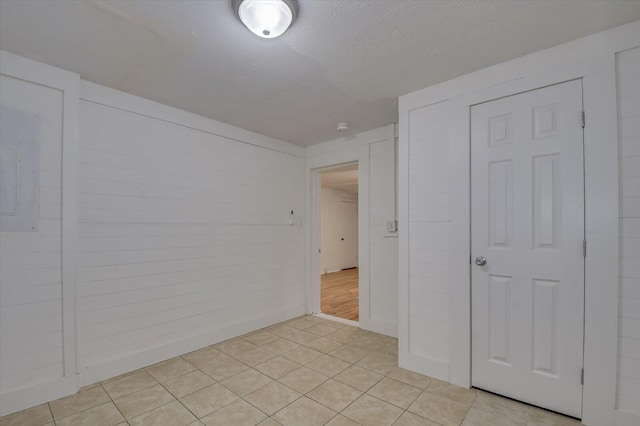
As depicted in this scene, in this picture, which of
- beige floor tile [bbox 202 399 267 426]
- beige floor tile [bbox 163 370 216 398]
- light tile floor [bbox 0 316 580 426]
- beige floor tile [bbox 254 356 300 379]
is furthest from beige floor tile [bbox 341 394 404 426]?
beige floor tile [bbox 163 370 216 398]

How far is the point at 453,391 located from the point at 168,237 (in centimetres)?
295

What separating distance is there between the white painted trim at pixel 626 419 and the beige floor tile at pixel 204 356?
9.95 ft

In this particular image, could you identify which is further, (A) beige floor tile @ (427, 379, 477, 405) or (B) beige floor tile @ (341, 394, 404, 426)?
(A) beige floor tile @ (427, 379, 477, 405)

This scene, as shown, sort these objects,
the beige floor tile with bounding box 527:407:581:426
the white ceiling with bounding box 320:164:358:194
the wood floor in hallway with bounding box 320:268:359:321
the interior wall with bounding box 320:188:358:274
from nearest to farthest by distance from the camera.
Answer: the beige floor tile with bounding box 527:407:581:426 → the wood floor in hallway with bounding box 320:268:359:321 → the white ceiling with bounding box 320:164:358:194 → the interior wall with bounding box 320:188:358:274

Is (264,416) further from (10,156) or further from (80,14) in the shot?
(80,14)

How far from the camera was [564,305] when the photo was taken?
6.41 feet

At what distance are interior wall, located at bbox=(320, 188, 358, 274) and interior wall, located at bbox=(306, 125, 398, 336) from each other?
4144mm

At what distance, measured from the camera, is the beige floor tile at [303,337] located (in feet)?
10.6

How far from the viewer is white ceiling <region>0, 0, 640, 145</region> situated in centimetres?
163

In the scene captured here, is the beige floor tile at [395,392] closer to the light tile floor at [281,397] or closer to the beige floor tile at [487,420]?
the light tile floor at [281,397]

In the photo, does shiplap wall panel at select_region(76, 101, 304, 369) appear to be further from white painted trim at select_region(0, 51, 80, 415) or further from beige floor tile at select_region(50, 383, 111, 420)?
beige floor tile at select_region(50, 383, 111, 420)

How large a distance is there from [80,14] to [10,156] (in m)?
1.19

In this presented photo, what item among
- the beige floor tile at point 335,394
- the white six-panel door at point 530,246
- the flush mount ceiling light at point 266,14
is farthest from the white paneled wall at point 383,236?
the flush mount ceiling light at point 266,14

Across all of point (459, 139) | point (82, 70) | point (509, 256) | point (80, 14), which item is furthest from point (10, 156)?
point (509, 256)
